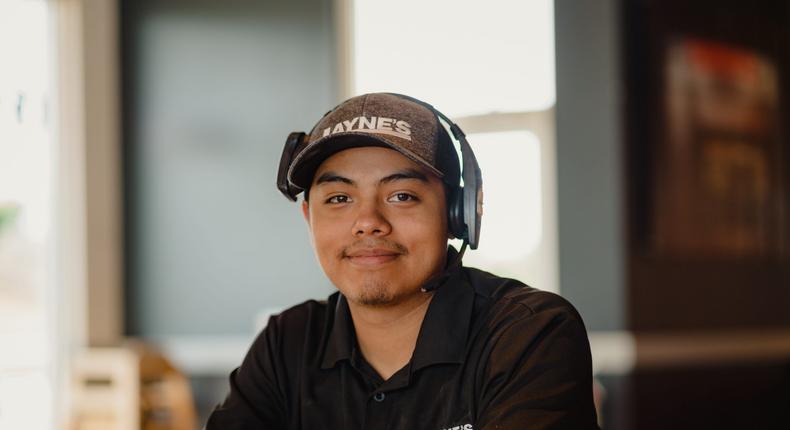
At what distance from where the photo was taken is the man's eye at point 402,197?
1.55 m

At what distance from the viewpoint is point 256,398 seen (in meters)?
1.60


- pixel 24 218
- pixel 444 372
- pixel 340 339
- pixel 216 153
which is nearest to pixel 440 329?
pixel 444 372

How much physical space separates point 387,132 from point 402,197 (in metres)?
0.13

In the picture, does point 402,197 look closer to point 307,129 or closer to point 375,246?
point 375,246

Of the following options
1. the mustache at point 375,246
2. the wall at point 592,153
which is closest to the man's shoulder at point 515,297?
the mustache at point 375,246

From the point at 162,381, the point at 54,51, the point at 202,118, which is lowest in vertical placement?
the point at 162,381

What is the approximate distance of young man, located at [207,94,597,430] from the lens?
1421 millimetres

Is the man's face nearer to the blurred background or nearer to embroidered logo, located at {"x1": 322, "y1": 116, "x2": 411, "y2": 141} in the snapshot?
embroidered logo, located at {"x1": 322, "y1": 116, "x2": 411, "y2": 141}

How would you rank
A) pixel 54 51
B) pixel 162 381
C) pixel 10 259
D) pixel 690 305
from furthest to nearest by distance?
pixel 690 305 → pixel 54 51 → pixel 162 381 → pixel 10 259

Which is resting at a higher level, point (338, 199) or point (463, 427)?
point (338, 199)

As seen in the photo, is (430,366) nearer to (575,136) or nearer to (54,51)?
(575,136)

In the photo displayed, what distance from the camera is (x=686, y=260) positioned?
197 inches

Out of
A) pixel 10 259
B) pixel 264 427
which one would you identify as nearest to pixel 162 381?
pixel 10 259

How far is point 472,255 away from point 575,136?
780 mm
